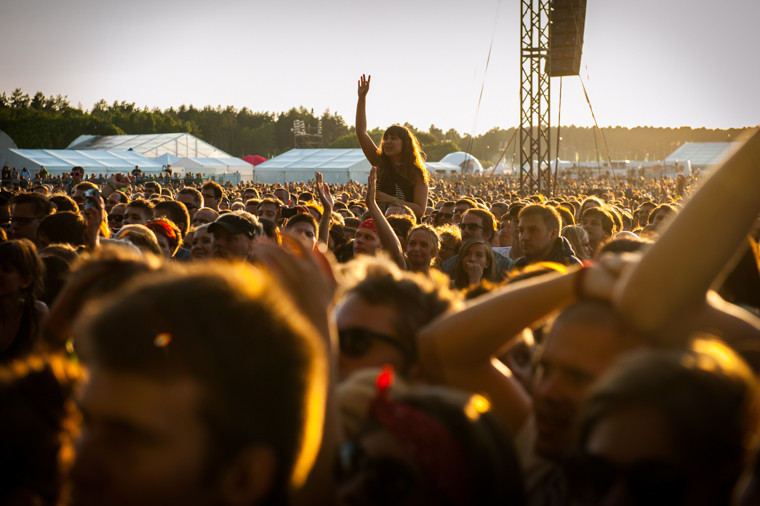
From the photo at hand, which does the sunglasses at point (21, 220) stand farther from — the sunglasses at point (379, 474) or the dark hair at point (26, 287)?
the sunglasses at point (379, 474)

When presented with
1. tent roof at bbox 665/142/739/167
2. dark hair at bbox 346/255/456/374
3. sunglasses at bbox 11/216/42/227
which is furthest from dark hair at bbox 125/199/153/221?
tent roof at bbox 665/142/739/167

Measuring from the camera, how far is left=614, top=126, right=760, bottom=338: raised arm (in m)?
1.48

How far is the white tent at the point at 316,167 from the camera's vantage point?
54.3 m

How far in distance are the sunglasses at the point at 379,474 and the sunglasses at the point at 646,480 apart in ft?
1.24

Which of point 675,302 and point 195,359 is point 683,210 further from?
point 195,359

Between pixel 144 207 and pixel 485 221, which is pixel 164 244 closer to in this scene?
pixel 144 207

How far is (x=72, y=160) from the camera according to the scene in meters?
48.9

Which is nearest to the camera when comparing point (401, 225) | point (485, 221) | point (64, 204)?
point (401, 225)

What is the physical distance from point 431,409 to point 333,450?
10.1 inches

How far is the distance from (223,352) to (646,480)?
2.52 feet

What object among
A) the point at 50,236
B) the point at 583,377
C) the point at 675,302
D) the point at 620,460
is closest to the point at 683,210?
the point at 675,302

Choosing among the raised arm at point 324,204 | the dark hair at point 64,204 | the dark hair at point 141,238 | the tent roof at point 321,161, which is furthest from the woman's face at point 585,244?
the tent roof at point 321,161

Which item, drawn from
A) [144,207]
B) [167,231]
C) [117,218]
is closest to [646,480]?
[167,231]

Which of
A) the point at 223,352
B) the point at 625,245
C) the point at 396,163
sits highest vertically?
the point at 396,163
